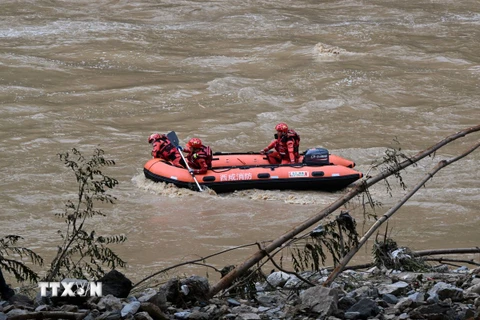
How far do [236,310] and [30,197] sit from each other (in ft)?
29.7

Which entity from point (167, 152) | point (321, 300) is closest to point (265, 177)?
point (167, 152)

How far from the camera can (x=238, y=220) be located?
11.9m

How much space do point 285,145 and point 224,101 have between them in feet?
17.8

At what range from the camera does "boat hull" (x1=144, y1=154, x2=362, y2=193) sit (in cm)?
1310

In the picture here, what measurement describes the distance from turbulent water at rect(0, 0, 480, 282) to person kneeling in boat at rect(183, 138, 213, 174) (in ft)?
1.51

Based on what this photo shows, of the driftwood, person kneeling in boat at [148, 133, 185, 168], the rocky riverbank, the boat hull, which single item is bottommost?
the boat hull

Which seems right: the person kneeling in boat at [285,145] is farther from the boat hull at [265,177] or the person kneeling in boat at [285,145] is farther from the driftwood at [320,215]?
the driftwood at [320,215]

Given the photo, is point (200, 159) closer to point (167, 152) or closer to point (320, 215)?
point (167, 152)

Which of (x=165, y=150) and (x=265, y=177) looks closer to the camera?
(x=265, y=177)

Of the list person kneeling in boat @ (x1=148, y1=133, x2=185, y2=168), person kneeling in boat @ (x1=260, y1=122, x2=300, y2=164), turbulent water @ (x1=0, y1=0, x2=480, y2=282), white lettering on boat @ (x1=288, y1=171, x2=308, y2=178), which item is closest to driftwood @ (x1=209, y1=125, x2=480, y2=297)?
Result: turbulent water @ (x1=0, y1=0, x2=480, y2=282)

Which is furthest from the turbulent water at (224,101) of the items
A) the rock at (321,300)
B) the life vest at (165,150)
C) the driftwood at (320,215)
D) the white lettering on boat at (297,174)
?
the driftwood at (320,215)

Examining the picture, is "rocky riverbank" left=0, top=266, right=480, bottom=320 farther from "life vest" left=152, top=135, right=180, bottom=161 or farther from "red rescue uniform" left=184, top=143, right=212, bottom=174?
"life vest" left=152, top=135, right=180, bottom=161

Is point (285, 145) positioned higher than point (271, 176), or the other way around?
point (285, 145)

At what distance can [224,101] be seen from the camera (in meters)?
18.9
